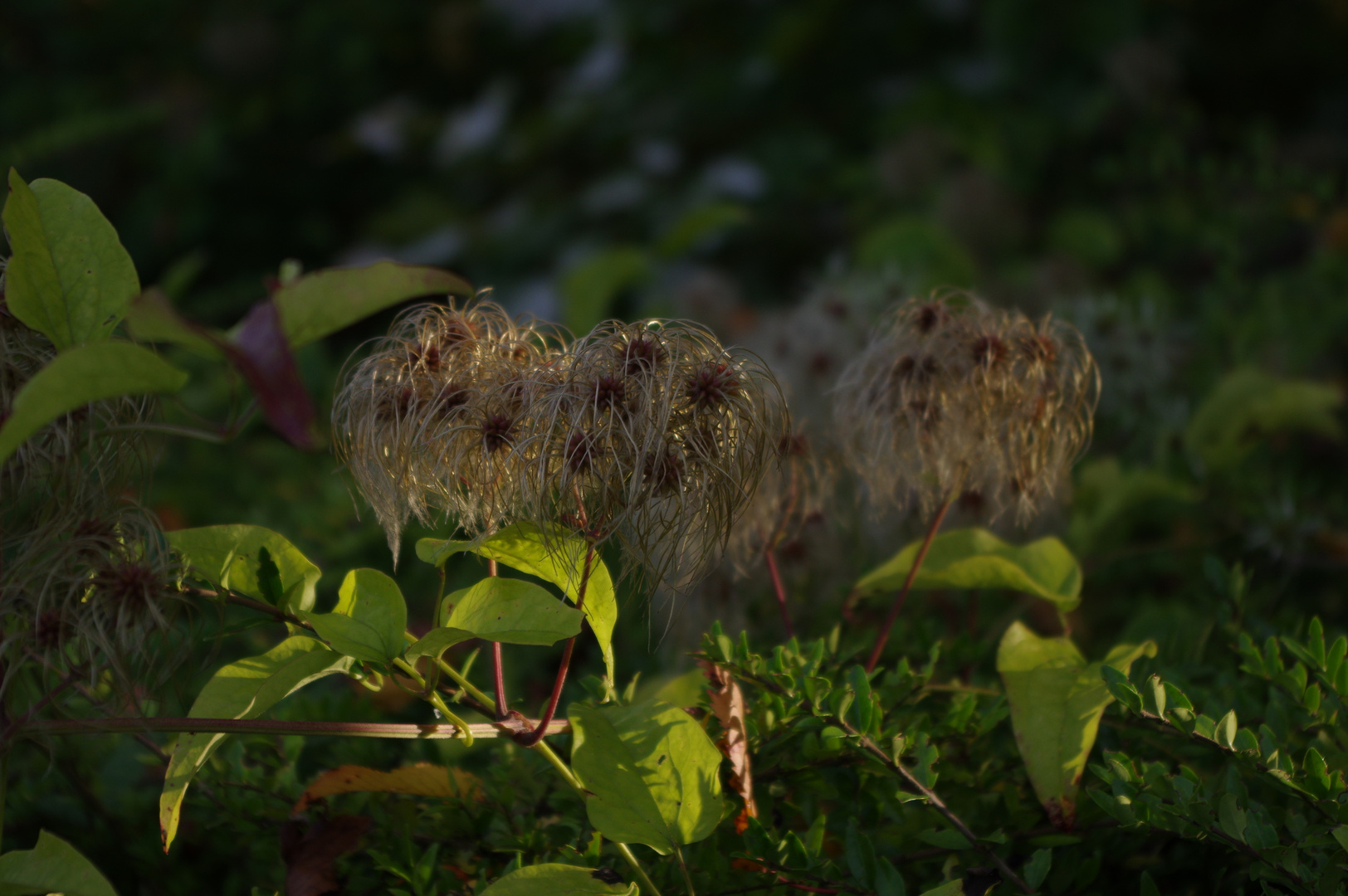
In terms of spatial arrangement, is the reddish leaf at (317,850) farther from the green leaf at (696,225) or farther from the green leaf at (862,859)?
the green leaf at (696,225)

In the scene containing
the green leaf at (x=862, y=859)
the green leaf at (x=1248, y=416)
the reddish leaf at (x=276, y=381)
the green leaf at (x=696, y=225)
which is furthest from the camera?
the green leaf at (x=696, y=225)

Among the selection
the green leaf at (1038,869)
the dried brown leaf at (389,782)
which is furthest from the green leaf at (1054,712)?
the dried brown leaf at (389,782)

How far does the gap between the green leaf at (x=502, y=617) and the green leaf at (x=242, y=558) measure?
7 centimetres

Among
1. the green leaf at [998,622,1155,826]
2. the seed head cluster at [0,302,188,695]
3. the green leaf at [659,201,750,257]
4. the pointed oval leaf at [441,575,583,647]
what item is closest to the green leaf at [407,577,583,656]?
the pointed oval leaf at [441,575,583,647]

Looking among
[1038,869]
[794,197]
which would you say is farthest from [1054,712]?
[794,197]

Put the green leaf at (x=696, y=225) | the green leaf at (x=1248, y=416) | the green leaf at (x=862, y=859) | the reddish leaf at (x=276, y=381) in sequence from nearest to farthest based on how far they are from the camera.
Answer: the reddish leaf at (x=276, y=381) → the green leaf at (x=862, y=859) → the green leaf at (x=1248, y=416) → the green leaf at (x=696, y=225)

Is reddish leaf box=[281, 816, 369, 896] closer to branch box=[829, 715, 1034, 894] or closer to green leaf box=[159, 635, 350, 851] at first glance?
green leaf box=[159, 635, 350, 851]

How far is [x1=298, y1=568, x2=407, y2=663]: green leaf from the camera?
33cm

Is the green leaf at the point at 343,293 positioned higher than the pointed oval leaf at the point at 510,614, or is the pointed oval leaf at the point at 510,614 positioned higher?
the green leaf at the point at 343,293

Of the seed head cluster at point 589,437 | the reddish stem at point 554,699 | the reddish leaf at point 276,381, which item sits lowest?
the reddish stem at point 554,699

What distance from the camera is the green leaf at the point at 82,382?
0.26 m

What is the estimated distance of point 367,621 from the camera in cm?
34

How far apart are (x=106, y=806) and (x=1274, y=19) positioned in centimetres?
215

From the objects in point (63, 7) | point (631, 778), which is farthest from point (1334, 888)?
point (63, 7)
